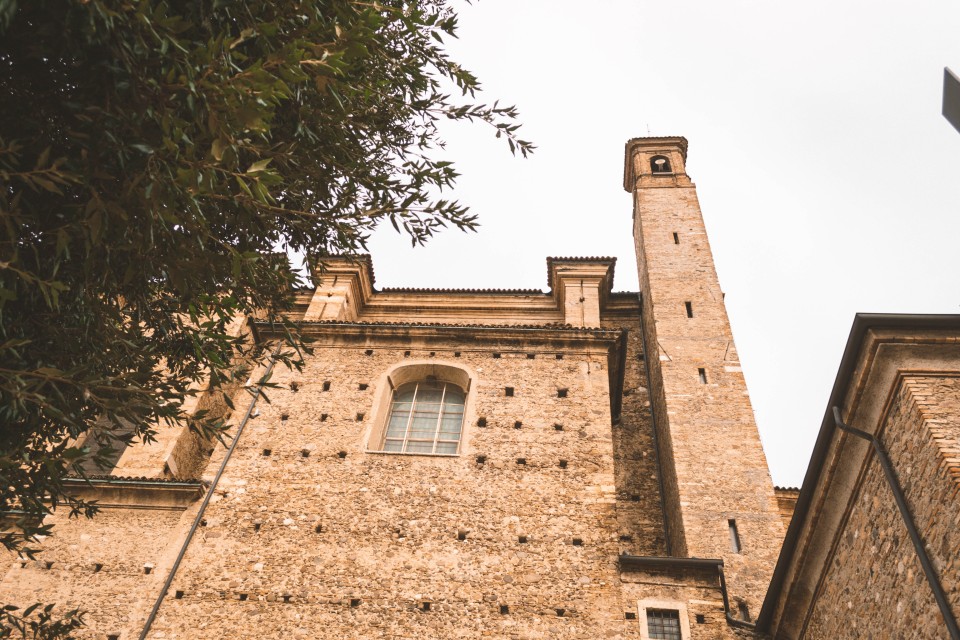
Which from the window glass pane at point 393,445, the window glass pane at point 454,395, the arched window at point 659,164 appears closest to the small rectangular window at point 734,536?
the window glass pane at point 454,395

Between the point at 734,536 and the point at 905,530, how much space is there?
18.7ft

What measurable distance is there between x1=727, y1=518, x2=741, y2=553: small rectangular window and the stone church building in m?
0.03

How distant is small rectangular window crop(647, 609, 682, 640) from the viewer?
8.85m

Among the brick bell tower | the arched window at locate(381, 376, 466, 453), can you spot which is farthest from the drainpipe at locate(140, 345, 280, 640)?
the brick bell tower

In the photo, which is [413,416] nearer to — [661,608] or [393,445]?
[393,445]

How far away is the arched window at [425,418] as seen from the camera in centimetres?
1158

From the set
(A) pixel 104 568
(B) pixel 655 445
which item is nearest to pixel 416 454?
(A) pixel 104 568

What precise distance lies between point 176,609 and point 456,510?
12.4 ft

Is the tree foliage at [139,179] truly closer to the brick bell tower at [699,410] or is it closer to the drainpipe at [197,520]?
the drainpipe at [197,520]

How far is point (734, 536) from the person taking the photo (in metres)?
11.6

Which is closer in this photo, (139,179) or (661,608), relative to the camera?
(139,179)

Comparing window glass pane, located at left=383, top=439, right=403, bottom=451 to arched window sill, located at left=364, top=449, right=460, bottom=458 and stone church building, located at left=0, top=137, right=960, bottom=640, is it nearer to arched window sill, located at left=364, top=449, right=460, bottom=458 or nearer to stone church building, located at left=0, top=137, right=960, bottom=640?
stone church building, located at left=0, top=137, right=960, bottom=640

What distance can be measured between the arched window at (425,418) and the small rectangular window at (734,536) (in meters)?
4.56

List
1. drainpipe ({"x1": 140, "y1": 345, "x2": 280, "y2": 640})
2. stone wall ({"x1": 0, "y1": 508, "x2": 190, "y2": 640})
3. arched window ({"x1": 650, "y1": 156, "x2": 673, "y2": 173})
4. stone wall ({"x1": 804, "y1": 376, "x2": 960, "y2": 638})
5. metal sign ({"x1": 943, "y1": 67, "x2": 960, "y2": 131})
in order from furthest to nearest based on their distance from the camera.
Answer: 1. arched window ({"x1": 650, "y1": 156, "x2": 673, "y2": 173})
2. stone wall ({"x1": 0, "y1": 508, "x2": 190, "y2": 640})
3. drainpipe ({"x1": 140, "y1": 345, "x2": 280, "y2": 640})
4. stone wall ({"x1": 804, "y1": 376, "x2": 960, "y2": 638})
5. metal sign ({"x1": 943, "y1": 67, "x2": 960, "y2": 131})
